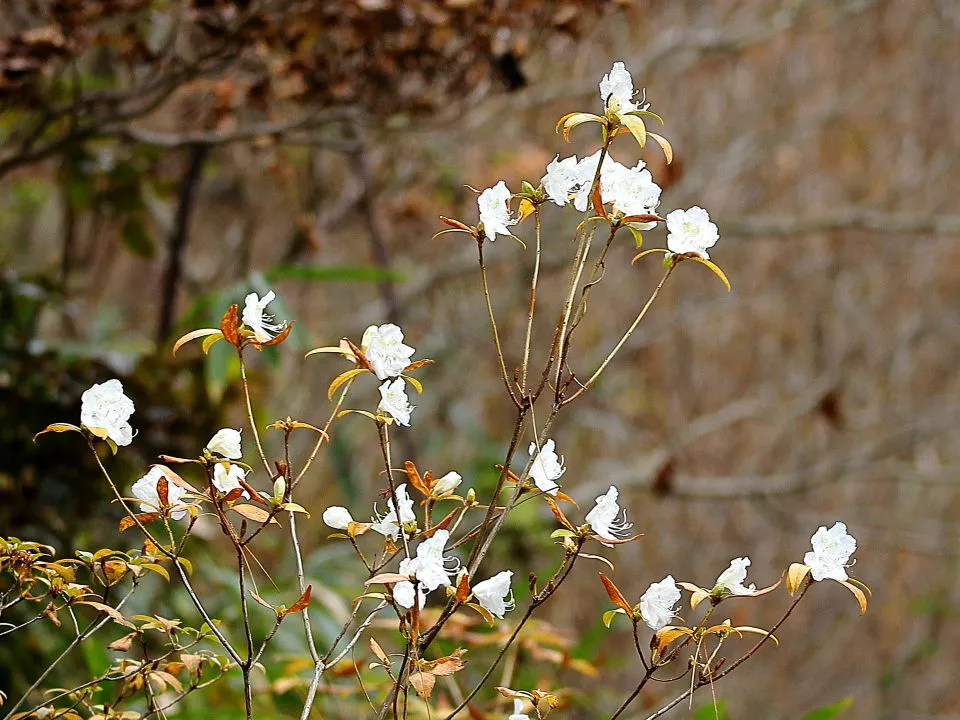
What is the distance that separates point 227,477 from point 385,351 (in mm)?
142

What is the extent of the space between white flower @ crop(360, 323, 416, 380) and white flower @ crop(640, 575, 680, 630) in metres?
0.24

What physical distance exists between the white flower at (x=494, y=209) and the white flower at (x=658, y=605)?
279 millimetres

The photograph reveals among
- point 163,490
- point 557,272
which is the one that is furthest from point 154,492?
point 557,272

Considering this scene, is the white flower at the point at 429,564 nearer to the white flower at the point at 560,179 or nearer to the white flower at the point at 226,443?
the white flower at the point at 226,443

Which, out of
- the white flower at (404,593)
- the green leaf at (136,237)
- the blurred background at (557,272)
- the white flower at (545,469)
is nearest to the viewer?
the white flower at (404,593)

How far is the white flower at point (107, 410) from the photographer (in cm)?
70

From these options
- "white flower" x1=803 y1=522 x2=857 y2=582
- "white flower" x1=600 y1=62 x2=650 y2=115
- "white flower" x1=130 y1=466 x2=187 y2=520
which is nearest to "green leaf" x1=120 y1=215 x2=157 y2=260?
"white flower" x1=130 y1=466 x2=187 y2=520

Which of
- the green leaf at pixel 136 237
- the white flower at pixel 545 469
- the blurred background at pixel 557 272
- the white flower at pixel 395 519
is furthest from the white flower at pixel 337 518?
the green leaf at pixel 136 237

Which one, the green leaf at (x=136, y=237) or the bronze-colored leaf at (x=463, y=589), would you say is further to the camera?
the green leaf at (x=136, y=237)

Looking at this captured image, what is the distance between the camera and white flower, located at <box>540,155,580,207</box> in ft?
2.49

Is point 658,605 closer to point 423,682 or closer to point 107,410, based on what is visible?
point 423,682

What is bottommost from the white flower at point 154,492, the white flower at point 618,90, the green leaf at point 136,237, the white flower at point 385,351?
the white flower at point 154,492

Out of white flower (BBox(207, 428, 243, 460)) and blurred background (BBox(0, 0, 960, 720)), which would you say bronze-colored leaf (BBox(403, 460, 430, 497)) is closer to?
white flower (BBox(207, 428, 243, 460))

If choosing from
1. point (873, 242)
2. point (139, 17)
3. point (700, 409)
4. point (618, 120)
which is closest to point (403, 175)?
point (139, 17)
